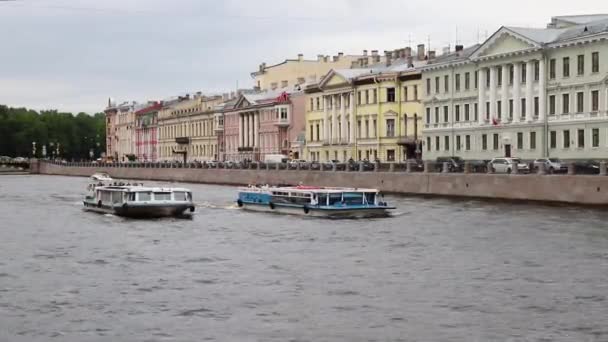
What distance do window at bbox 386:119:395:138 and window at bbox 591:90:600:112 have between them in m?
21.9

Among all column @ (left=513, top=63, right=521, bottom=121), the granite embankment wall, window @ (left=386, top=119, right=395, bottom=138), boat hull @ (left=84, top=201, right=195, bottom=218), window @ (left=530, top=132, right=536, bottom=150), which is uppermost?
column @ (left=513, top=63, right=521, bottom=121)

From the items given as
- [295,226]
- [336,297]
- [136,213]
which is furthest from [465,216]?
[336,297]

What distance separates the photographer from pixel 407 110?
71062mm

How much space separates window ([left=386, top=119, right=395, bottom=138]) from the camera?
2852 inches

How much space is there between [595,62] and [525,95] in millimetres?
5943

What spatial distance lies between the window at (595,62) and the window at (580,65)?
704 millimetres

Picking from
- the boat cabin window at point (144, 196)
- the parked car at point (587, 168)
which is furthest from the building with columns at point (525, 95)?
the boat cabin window at point (144, 196)

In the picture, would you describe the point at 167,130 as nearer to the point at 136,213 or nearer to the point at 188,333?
the point at 136,213

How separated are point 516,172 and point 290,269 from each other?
22.8 metres

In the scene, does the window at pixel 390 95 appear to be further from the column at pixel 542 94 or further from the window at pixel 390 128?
the column at pixel 542 94

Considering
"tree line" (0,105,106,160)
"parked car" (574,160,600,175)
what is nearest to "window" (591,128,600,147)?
"parked car" (574,160,600,175)

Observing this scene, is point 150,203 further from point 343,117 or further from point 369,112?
point 343,117

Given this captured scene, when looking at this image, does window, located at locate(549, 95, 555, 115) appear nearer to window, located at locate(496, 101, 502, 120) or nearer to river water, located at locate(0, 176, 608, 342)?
window, located at locate(496, 101, 502, 120)

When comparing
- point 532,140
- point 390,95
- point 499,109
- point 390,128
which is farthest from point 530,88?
point 390,128
